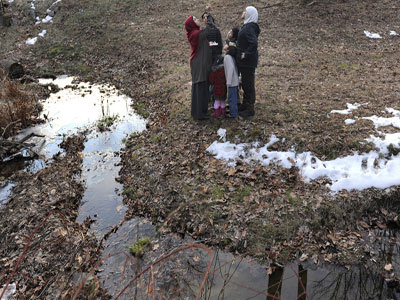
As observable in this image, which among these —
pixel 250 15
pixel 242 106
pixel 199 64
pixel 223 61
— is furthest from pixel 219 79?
pixel 250 15

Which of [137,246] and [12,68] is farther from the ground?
[12,68]

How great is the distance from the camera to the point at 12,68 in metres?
14.1

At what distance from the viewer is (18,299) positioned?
15.7 feet

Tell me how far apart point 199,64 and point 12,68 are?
11.1 m

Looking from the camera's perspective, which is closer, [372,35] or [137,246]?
[137,246]

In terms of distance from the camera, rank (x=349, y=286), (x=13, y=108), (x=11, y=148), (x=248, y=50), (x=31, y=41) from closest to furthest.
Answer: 1. (x=349, y=286)
2. (x=248, y=50)
3. (x=11, y=148)
4. (x=13, y=108)
5. (x=31, y=41)

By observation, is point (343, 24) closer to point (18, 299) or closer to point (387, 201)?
point (387, 201)

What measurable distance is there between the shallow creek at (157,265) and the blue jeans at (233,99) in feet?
11.2

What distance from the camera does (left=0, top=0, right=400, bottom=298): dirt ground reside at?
5.84 metres

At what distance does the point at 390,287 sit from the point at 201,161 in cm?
443

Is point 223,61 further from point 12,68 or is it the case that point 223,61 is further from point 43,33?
point 43,33

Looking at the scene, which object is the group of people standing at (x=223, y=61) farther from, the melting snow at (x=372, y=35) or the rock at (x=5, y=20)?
the rock at (x=5, y=20)

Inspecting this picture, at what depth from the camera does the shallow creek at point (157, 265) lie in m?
4.70

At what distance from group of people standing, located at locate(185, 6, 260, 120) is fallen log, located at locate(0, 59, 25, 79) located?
10.5 m
